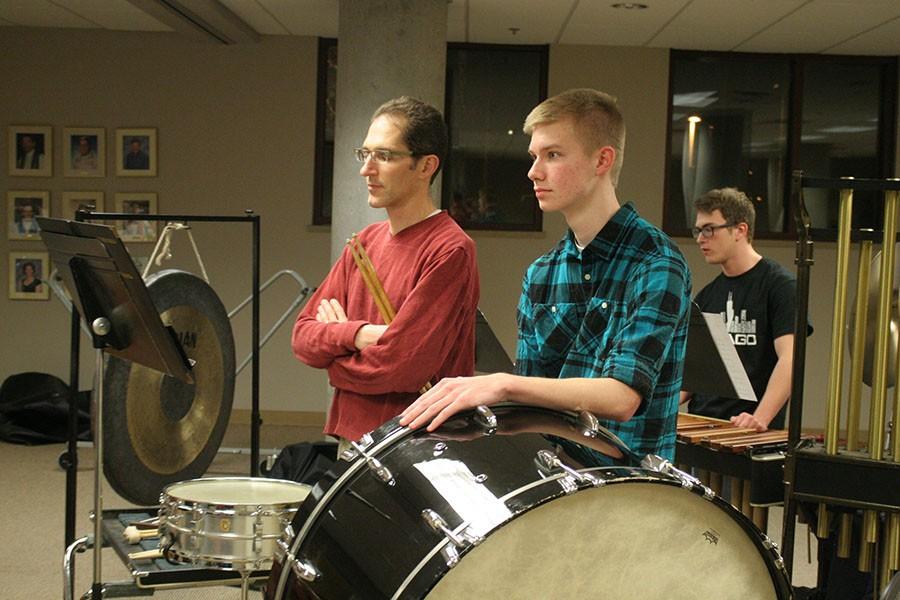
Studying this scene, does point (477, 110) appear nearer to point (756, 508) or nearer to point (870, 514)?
point (756, 508)

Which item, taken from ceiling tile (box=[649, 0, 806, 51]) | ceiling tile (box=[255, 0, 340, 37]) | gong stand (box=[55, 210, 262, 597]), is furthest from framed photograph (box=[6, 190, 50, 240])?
gong stand (box=[55, 210, 262, 597])

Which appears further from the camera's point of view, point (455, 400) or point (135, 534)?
point (135, 534)

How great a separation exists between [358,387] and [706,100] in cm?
668

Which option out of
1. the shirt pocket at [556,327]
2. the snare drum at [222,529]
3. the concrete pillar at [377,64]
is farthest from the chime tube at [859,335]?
the concrete pillar at [377,64]

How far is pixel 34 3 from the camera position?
296 inches

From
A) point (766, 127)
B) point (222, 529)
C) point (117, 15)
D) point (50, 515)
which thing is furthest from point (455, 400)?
point (766, 127)

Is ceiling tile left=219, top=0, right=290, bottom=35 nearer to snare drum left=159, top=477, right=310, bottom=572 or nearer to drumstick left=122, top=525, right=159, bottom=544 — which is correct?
drumstick left=122, top=525, right=159, bottom=544

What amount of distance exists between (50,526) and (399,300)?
3374 millimetres

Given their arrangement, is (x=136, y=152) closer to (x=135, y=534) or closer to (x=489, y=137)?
(x=489, y=137)

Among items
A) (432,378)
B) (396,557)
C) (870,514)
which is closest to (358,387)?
(432,378)

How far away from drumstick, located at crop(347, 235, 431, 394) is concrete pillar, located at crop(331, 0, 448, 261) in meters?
3.71

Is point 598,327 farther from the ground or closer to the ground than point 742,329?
farther from the ground

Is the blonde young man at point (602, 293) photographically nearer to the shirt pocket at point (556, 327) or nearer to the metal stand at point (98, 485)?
the shirt pocket at point (556, 327)

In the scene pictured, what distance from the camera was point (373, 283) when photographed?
267 centimetres
